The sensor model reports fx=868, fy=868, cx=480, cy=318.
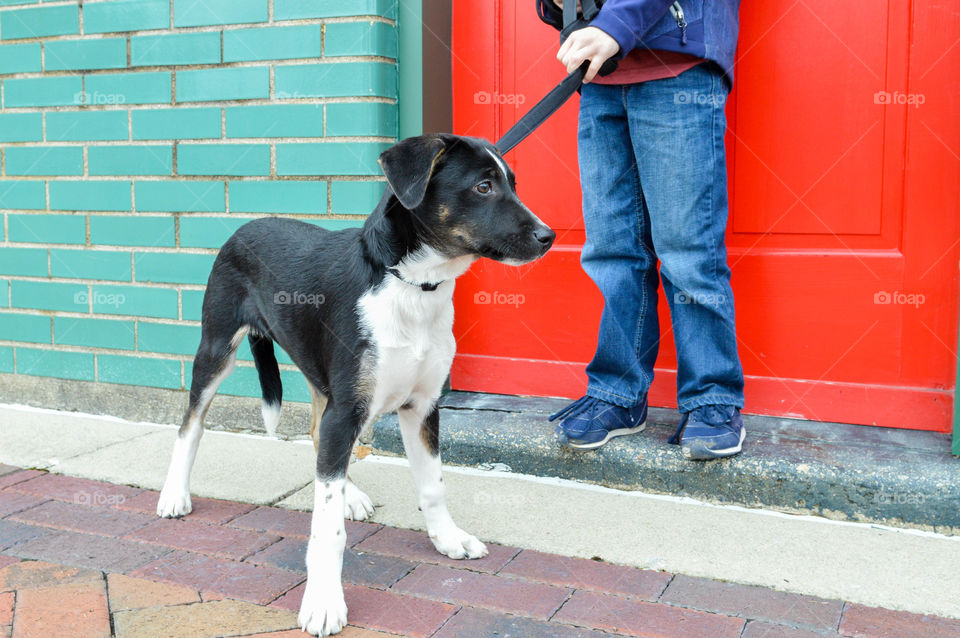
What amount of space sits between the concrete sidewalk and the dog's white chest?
56 centimetres

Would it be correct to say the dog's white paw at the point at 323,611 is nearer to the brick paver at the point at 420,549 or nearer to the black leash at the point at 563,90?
the brick paver at the point at 420,549

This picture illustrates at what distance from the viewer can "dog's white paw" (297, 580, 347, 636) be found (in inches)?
85.5

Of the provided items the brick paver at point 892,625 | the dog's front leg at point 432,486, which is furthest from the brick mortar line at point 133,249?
the brick paver at point 892,625

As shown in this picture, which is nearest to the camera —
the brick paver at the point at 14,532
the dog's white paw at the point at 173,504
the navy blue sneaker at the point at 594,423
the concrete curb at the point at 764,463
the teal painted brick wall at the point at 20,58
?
the brick paver at the point at 14,532

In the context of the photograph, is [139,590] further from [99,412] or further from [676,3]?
[676,3]

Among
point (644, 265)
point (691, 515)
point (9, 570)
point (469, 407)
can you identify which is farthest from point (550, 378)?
point (9, 570)

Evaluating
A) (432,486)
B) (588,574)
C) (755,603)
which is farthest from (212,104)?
(755,603)

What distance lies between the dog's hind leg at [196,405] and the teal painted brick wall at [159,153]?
0.81 m

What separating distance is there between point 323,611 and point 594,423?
137cm

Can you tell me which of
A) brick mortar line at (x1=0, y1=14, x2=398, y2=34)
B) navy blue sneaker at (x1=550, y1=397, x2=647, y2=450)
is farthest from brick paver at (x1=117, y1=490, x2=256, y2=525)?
brick mortar line at (x1=0, y1=14, x2=398, y2=34)

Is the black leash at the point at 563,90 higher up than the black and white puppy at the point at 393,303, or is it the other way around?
the black leash at the point at 563,90

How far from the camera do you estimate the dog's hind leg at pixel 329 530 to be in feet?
7.20

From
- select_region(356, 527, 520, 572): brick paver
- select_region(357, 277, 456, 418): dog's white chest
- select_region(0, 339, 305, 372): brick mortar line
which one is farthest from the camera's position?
select_region(0, 339, 305, 372): brick mortar line

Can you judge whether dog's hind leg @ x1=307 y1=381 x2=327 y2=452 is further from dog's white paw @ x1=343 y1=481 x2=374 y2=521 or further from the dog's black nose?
the dog's black nose
